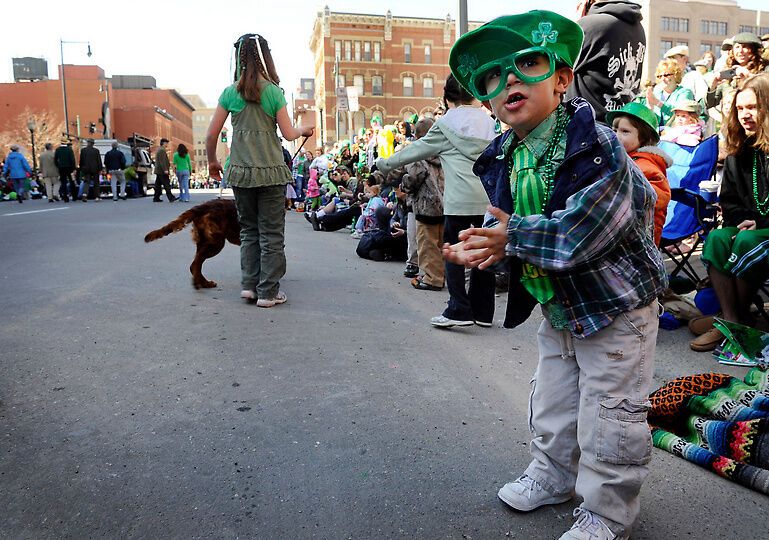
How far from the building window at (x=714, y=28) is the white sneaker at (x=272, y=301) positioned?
75.8 m

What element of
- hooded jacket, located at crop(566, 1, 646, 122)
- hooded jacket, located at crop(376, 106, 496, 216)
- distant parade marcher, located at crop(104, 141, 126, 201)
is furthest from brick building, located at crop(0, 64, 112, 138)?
hooded jacket, located at crop(566, 1, 646, 122)

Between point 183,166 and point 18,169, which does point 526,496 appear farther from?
point 18,169

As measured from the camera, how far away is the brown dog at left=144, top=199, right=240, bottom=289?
5.90 metres

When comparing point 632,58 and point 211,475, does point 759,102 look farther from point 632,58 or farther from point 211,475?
point 211,475

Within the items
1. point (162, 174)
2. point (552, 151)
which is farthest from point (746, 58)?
point (162, 174)

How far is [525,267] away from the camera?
2123 millimetres

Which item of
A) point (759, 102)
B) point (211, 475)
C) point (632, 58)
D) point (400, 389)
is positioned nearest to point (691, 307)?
point (759, 102)

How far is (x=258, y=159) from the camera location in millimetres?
5340

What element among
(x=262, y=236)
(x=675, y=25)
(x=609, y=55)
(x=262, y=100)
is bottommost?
(x=262, y=236)

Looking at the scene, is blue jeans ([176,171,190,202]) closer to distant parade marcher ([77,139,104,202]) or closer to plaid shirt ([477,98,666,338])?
distant parade marcher ([77,139,104,202])

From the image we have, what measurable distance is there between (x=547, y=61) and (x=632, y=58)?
3.17 meters

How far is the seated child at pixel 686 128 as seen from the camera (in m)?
5.83

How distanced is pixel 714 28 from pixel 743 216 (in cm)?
7732

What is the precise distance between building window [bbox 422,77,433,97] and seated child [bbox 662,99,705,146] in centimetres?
6577
